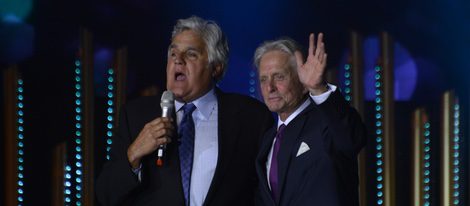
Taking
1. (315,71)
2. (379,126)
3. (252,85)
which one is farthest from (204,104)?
(379,126)

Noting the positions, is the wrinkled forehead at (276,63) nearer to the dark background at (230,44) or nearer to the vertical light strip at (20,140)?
the dark background at (230,44)

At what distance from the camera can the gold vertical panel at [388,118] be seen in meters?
3.77

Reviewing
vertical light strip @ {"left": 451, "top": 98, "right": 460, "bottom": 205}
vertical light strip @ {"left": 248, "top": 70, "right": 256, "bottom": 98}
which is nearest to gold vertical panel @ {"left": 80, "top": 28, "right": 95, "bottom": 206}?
vertical light strip @ {"left": 248, "top": 70, "right": 256, "bottom": 98}

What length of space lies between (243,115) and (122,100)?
109cm

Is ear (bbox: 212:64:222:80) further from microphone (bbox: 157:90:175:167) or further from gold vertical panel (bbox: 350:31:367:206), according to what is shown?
gold vertical panel (bbox: 350:31:367:206)

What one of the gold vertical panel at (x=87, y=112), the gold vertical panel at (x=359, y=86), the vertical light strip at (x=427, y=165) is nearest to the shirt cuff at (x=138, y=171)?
the gold vertical panel at (x=87, y=112)

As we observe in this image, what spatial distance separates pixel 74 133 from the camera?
11.9 ft

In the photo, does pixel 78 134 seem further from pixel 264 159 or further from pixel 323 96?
pixel 323 96

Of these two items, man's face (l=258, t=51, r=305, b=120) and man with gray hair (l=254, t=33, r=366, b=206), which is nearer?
man with gray hair (l=254, t=33, r=366, b=206)

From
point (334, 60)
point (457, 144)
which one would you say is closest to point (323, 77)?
point (334, 60)

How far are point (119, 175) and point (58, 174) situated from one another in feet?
4.01

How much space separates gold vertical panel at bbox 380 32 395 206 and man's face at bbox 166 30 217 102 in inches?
54.6

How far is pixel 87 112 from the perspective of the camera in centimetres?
359

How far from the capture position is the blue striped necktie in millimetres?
2510
